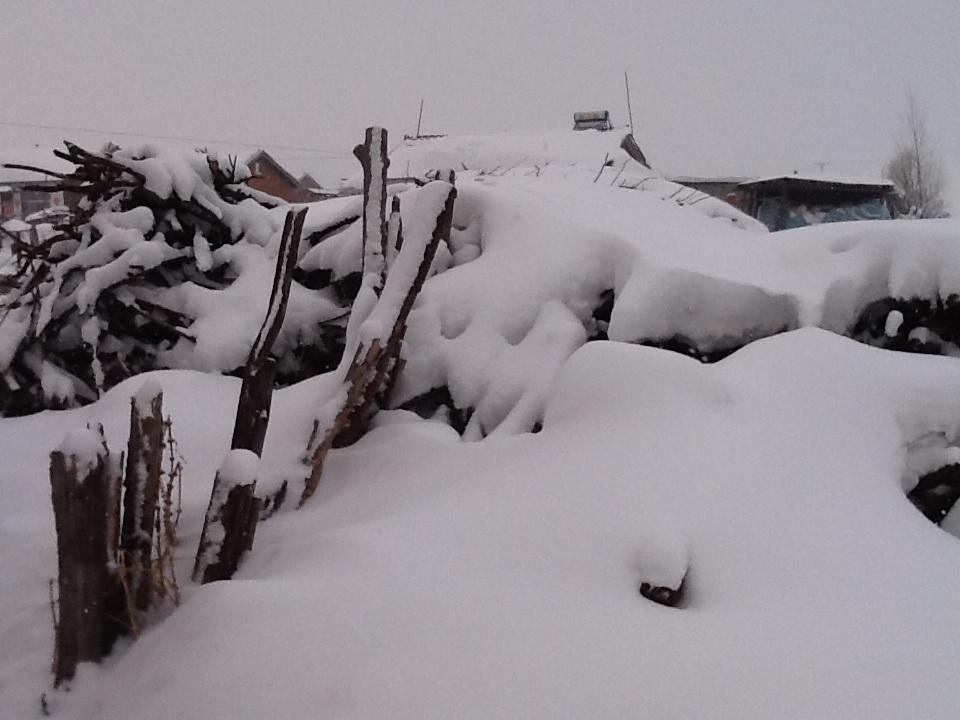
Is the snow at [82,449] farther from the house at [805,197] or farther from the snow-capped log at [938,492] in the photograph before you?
the house at [805,197]

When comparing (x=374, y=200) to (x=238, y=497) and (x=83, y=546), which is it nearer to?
(x=238, y=497)

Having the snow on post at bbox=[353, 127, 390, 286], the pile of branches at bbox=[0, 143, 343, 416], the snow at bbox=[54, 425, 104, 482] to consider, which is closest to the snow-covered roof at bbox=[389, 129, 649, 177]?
the pile of branches at bbox=[0, 143, 343, 416]

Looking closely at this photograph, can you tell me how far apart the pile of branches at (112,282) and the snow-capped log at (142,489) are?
6.60 ft

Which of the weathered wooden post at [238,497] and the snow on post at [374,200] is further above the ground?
the snow on post at [374,200]

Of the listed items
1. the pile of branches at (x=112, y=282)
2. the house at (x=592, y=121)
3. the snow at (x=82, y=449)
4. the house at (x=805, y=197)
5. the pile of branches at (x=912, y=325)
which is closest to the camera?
the snow at (x=82, y=449)

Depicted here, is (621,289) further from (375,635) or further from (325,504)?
(375,635)

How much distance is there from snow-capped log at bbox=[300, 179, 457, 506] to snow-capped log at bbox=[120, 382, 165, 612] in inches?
32.5

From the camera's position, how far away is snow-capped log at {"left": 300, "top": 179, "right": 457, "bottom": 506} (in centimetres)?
281

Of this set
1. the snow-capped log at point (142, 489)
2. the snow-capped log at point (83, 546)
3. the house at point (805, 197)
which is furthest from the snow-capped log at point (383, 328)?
the house at point (805, 197)

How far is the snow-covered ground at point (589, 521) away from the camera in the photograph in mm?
1449

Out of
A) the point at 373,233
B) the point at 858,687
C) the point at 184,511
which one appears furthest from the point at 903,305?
the point at 184,511

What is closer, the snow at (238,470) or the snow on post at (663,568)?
the snow on post at (663,568)

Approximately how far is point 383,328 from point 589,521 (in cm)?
135

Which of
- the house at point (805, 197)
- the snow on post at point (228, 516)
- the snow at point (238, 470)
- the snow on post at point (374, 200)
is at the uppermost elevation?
the house at point (805, 197)
